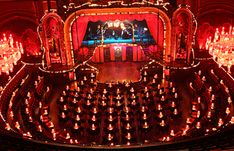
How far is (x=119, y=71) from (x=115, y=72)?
0.29 metres

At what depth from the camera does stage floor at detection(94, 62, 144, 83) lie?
17.9 meters

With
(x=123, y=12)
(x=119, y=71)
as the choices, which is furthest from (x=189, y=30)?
(x=119, y=71)

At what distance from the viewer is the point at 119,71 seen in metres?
18.9

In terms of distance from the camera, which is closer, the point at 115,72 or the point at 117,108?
the point at 117,108

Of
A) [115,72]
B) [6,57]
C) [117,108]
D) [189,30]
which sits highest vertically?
[189,30]

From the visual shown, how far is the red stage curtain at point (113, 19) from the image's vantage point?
1692 cm

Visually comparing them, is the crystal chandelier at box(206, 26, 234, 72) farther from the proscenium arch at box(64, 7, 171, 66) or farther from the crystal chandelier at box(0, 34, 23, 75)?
the crystal chandelier at box(0, 34, 23, 75)

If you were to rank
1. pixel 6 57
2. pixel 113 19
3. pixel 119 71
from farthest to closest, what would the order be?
pixel 119 71 → pixel 113 19 → pixel 6 57

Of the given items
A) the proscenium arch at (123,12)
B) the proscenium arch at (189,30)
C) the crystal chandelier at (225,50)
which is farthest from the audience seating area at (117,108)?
the crystal chandelier at (225,50)

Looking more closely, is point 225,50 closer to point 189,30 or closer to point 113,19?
point 189,30

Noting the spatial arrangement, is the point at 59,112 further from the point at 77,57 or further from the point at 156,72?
the point at 156,72

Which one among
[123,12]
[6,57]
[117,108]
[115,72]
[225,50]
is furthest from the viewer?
[115,72]

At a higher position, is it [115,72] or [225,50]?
[225,50]

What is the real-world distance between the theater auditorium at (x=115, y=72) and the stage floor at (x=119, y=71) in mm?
59
